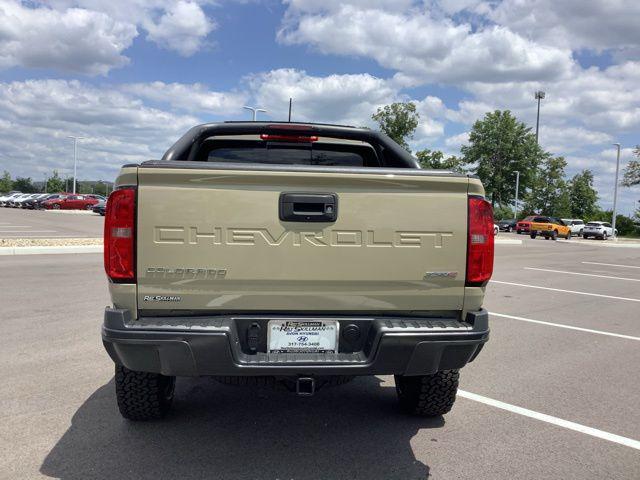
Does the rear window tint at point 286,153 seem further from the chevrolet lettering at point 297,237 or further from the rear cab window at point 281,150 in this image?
the chevrolet lettering at point 297,237

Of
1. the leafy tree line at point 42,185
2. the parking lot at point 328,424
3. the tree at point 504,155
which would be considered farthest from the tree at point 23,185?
the parking lot at point 328,424

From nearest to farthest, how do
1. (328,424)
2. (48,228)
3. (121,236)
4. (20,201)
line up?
(121,236) → (328,424) → (48,228) → (20,201)

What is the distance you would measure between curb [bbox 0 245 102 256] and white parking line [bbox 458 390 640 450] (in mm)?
12988

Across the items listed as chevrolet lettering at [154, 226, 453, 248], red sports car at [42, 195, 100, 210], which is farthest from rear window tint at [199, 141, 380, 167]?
red sports car at [42, 195, 100, 210]

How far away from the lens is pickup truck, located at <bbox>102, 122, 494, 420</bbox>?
9.10 ft

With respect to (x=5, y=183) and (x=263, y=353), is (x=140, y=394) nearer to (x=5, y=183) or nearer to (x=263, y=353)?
(x=263, y=353)

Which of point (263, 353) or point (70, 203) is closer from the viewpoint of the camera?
point (263, 353)

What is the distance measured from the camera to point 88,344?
5.49 meters

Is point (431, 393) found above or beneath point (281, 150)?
beneath

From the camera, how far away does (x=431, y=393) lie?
12.1ft

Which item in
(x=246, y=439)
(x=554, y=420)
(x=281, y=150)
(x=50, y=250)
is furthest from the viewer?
(x=50, y=250)

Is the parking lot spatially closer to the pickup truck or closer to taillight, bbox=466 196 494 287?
the pickup truck

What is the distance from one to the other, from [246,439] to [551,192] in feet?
226

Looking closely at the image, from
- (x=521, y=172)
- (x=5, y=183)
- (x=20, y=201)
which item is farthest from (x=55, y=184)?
(x=521, y=172)
